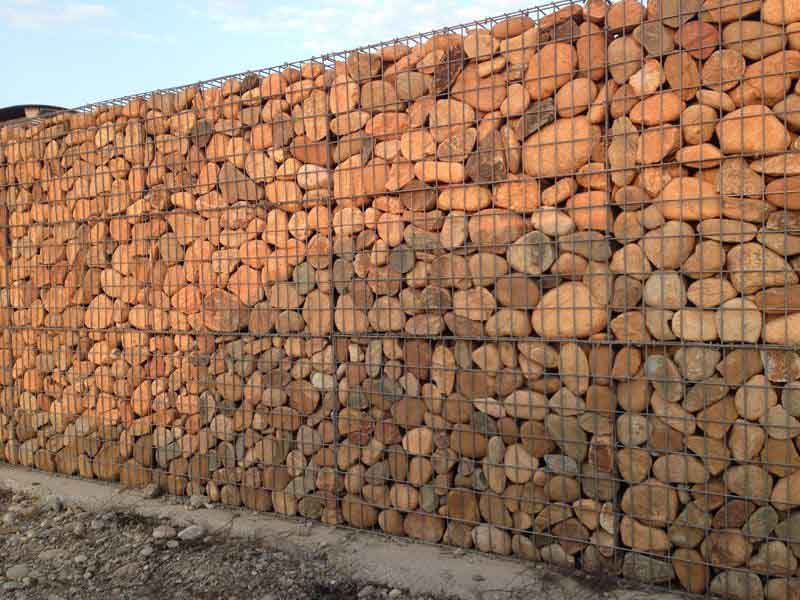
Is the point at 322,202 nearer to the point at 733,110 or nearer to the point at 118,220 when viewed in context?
the point at 118,220

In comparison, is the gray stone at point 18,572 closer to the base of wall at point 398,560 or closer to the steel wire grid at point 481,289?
the base of wall at point 398,560

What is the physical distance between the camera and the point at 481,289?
391cm

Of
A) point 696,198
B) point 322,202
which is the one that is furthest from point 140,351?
point 696,198

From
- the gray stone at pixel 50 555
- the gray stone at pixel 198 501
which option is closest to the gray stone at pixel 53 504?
the gray stone at pixel 50 555

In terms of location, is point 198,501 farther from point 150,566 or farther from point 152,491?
point 150,566

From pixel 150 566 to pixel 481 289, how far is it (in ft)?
7.67

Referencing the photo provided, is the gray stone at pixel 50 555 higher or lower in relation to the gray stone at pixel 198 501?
lower

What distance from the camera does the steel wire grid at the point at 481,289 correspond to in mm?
3289

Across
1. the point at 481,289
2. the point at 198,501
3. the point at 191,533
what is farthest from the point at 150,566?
the point at 481,289

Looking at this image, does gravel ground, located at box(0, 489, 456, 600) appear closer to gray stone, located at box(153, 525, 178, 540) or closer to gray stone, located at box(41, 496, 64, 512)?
gray stone, located at box(153, 525, 178, 540)

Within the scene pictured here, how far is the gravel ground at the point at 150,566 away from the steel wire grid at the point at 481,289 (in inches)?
19.0

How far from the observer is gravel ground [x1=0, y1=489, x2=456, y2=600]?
3775 millimetres

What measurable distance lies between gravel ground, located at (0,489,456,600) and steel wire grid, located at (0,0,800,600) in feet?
1.58

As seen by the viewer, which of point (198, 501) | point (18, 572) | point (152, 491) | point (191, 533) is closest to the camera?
point (18, 572)
